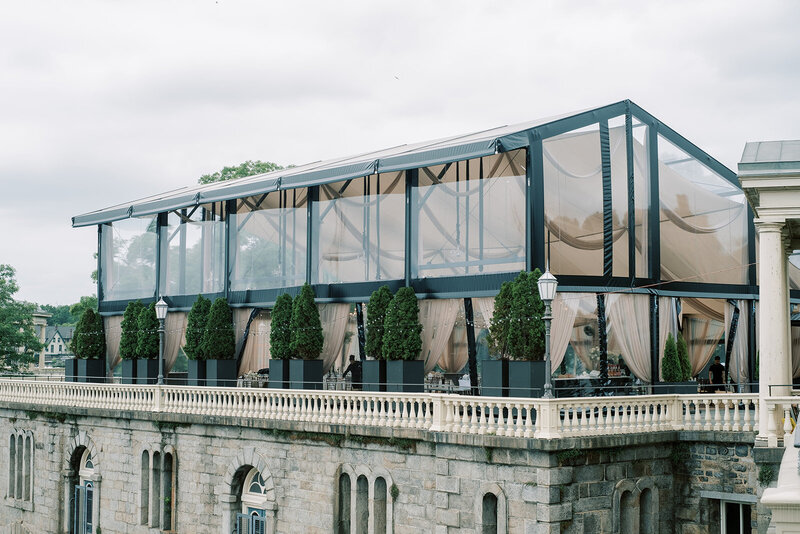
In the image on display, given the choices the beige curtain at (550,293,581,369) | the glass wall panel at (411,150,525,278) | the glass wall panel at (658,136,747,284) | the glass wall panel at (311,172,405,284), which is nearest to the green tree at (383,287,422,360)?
the glass wall panel at (411,150,525,278)

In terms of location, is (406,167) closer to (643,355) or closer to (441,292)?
(441,292)

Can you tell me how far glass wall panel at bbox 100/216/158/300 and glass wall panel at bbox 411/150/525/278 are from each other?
12116mm

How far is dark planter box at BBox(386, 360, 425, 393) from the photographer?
76.7 ft

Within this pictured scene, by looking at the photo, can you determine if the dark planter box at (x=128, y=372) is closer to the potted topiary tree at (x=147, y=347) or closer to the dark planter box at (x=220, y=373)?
the potted topiary tree at (x=147, y=347)

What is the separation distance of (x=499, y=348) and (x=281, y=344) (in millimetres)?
7417

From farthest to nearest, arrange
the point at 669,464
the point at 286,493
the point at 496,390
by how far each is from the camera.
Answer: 1. the point at 286,493
2. the point at 496,390
3. the point at 669,464

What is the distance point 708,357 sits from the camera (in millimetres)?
25875

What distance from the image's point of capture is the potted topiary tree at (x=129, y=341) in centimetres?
3191

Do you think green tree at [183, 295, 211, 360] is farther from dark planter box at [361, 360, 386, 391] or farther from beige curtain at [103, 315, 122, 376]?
dark planter box at [361, 360, 386, 391]

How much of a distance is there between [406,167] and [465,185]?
4.87 ft

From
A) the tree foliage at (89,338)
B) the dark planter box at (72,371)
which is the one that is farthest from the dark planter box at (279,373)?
the dark planter box at (72,371)

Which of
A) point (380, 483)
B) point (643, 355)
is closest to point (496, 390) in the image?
point (380, 483)

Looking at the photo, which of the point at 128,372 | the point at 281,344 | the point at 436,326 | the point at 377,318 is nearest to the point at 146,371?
the point at 128,372

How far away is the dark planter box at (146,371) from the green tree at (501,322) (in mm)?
13853
